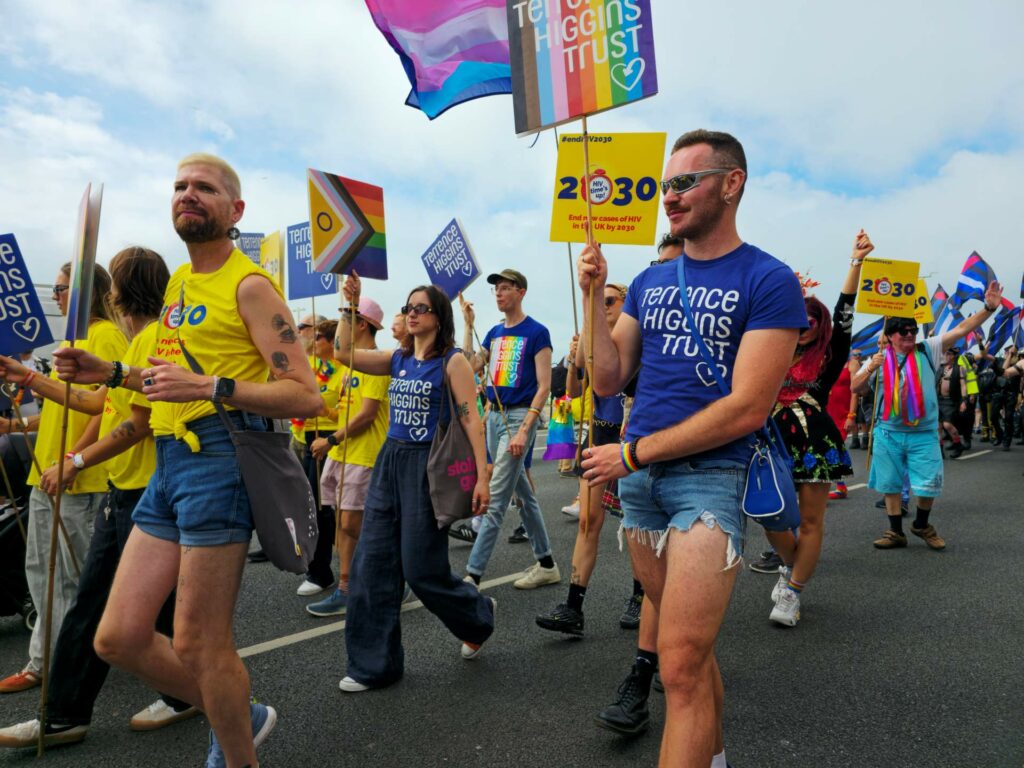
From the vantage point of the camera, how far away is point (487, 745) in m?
2.90

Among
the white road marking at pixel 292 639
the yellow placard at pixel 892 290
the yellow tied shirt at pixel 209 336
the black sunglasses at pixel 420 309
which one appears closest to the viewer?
the yellow tied shirt at pixel 209 336

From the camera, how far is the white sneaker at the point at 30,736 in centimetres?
288

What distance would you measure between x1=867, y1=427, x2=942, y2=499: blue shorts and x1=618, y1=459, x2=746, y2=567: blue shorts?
16.3ft

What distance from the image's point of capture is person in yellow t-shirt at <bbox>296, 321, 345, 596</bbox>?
17.4 feet

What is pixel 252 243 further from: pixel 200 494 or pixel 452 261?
pixel 200 494

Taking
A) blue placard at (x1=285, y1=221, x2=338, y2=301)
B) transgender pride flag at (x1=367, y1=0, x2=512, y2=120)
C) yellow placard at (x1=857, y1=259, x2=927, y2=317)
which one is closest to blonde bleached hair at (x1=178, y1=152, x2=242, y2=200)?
transgender pride flag at (x1=367, y1=0, x2=512, y2=120)

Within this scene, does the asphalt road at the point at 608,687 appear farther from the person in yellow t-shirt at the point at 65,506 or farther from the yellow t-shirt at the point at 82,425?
the yellow t-shirt at the point at 82,425

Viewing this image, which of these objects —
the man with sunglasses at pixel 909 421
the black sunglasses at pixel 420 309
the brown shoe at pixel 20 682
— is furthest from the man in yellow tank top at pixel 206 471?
the man with sunglasses at pixel 909 421

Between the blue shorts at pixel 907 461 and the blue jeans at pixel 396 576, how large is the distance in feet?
14.5

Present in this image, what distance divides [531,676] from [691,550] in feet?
6.03

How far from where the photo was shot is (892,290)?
7.50 metres

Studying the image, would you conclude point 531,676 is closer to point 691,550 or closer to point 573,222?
point 691,550

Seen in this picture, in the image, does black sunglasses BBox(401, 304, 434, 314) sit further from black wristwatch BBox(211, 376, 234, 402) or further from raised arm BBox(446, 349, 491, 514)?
black wristwatch BBox(211, 376, 234, 402)

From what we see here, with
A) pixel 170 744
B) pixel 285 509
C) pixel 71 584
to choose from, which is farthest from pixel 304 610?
pixel 285 509
